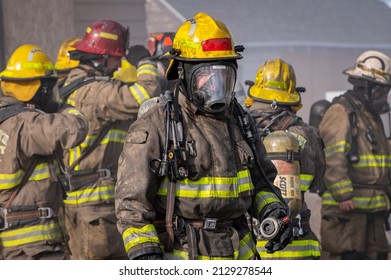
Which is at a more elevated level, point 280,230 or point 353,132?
point 353,132

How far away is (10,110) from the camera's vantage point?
24.7ft

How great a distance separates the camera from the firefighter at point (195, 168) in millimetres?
5293

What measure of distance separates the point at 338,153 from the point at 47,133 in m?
3.01

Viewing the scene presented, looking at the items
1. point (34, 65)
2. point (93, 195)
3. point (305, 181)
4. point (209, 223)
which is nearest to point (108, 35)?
point (93, 195)

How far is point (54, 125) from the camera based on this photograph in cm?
750

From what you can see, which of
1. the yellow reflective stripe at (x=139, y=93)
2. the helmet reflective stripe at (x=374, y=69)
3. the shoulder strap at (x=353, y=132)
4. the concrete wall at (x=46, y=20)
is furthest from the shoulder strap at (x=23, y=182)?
the concrete wall at (x=46, y=20)

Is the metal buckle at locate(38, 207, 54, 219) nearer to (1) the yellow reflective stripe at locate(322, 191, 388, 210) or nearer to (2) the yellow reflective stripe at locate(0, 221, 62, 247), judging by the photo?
(2) the yellow reflective stripe at locate(0, 221, 62, 247)

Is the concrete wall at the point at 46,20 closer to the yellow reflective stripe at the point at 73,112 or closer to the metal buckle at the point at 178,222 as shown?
the yellow reflective stripe at the point at 73,112

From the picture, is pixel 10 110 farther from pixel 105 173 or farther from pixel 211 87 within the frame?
pixel 211 87

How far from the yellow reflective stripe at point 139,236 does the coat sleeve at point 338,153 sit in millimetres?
4437

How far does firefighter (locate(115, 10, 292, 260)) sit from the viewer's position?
17.4 ft

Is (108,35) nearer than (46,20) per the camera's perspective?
Yes

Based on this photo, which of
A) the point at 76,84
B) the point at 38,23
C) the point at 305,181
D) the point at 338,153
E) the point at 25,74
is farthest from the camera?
the point at 38,23
